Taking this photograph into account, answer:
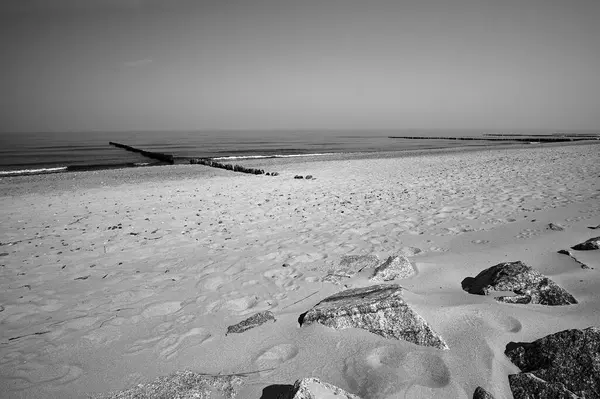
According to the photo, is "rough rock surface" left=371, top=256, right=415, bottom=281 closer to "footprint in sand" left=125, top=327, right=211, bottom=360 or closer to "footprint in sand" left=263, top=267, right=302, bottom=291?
"footprint in sand" left=263, top=267, right=302, bottom=291

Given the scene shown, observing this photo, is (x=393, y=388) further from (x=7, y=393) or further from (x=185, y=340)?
(x=7, y=393)

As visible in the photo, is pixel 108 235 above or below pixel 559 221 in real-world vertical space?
below

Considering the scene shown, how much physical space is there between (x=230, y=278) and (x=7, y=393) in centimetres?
289

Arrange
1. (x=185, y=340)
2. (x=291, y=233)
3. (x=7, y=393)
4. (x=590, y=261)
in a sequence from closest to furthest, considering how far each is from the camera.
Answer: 1. (x=7, y=393)
2. (x=185, y=340)
3. (x=590, y=261)
4. (x=291, y=233)

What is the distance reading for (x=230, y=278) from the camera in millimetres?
5246

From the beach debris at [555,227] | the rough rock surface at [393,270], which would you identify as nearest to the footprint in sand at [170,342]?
the rough rock surface at [393,270]

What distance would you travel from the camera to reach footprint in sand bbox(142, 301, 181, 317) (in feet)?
13.9

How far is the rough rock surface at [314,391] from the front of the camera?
2189 millimetres

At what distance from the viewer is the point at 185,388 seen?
2.73m

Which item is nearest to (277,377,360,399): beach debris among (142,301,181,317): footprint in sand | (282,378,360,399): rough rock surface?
(282,378,360,399): rough rock surface

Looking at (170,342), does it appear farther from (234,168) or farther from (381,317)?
(234,168)

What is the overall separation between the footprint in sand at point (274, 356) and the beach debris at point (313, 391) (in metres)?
0.68

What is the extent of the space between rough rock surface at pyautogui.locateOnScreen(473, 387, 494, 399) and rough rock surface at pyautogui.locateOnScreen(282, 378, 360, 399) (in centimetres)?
96

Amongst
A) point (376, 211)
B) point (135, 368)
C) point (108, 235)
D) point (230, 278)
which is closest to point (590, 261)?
point (376, 211)
